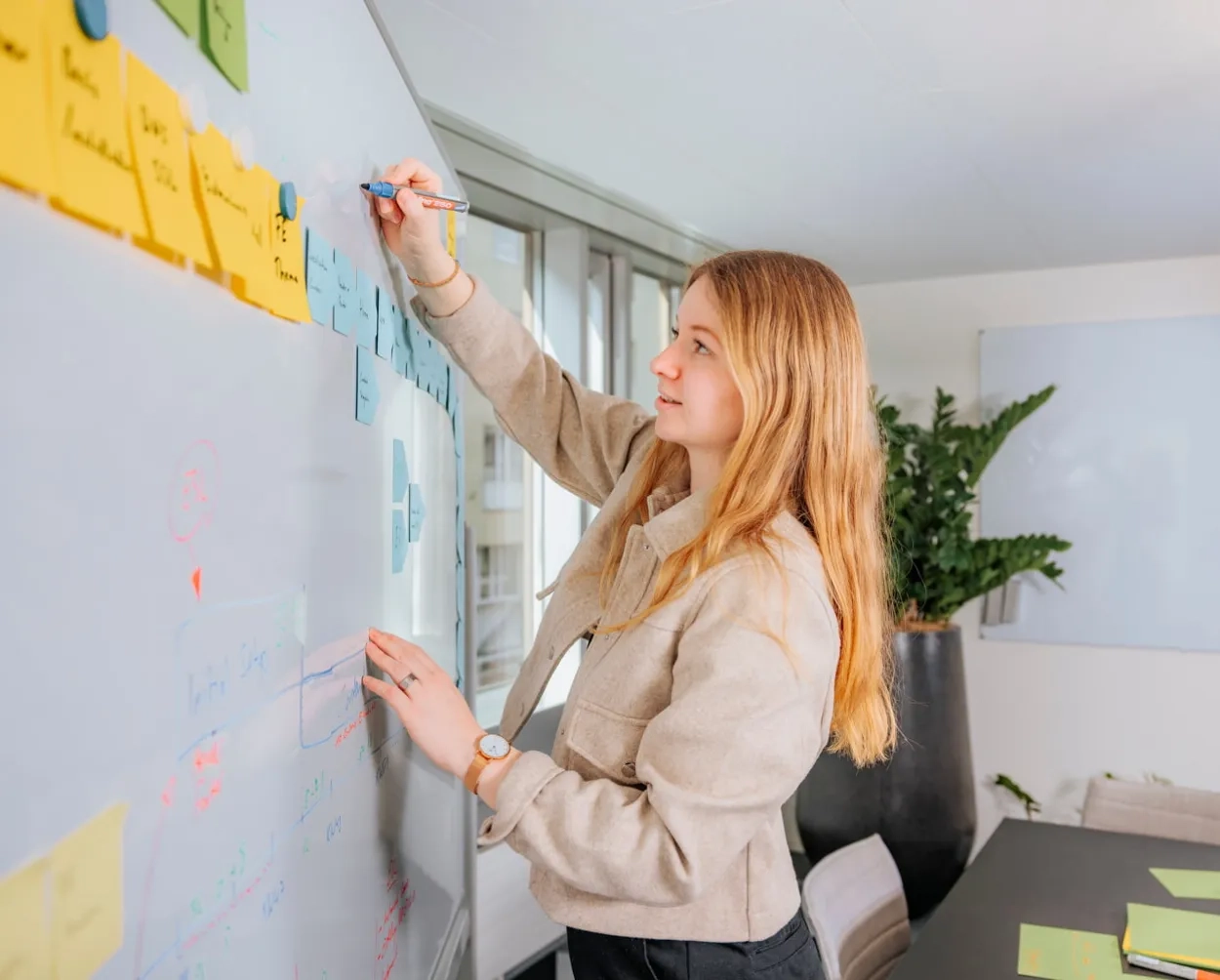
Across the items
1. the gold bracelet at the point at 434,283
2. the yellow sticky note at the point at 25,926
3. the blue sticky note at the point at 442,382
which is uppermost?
the gold bracelet at the point at 434,283

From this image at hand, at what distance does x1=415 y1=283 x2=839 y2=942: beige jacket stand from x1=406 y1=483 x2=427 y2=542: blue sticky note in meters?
0.21

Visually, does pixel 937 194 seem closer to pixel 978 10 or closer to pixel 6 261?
pixel 978 10

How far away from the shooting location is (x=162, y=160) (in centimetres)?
56

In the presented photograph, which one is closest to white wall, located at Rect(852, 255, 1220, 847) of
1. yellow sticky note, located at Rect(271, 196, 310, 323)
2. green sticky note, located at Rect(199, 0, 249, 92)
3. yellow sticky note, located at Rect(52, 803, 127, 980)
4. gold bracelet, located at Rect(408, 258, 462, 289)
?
gold bracelet, located at Rect(408, 258, 462, 289)

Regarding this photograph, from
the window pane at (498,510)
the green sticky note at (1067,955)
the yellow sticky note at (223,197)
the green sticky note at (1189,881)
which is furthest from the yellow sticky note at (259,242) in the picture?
the green sticky note at (1189,881)

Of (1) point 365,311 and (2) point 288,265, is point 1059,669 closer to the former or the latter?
(1) point 365,311

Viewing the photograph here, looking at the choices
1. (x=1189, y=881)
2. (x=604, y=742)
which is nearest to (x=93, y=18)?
(x=604, y=742)

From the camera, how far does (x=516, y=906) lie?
245 cm

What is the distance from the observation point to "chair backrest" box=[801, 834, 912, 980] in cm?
167

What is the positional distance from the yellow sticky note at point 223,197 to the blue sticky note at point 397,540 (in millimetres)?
453

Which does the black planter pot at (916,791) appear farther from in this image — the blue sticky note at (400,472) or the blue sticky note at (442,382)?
the blue sticky note at (400,472)

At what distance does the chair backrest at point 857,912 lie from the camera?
5.49ft

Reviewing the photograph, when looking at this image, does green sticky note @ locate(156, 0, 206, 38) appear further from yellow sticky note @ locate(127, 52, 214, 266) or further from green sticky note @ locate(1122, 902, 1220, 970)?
green sticky note @ locate(1122, 902, 1220, 970)

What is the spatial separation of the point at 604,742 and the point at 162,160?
2.52 feet
